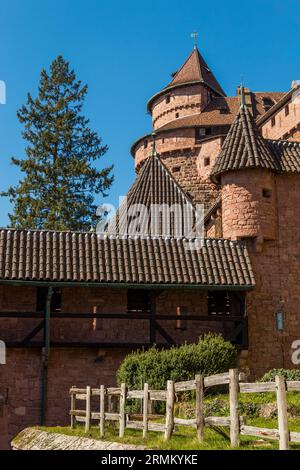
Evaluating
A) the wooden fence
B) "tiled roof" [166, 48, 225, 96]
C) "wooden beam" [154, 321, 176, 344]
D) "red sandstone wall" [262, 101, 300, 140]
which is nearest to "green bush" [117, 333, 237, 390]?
"wooden beam" [154, 321, 176, 344]

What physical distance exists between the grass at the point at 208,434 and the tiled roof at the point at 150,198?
1128 cm

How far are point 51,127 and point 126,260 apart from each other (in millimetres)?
22789

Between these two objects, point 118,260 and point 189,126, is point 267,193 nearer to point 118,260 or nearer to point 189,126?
point 118,260

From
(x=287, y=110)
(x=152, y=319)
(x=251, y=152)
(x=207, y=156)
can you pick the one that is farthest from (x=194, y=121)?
(x=152, y=319)

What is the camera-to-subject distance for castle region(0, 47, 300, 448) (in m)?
18.6

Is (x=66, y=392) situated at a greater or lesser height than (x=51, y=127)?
lesser

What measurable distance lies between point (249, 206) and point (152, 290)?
429 cm

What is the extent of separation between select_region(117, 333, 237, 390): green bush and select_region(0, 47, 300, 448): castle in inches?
73.7

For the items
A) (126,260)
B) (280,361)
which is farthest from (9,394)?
(280,361)

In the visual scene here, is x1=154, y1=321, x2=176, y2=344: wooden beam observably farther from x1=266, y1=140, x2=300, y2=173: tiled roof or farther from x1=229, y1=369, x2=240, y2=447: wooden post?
x1=229, y1=369, x2=240, y2=447: wooden post

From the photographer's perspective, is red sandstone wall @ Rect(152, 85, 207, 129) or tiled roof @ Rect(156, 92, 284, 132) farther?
red sandstone wall @ Rect(152, 85, 207, 129)
